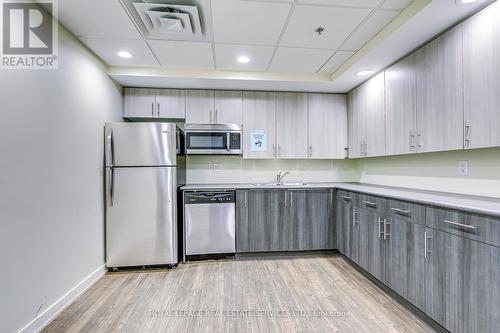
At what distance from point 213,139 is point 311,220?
1.79m

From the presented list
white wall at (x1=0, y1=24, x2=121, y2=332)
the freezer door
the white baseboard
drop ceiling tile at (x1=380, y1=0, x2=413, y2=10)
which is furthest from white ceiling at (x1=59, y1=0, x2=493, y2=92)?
the white baseboard

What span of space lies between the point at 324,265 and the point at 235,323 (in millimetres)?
1565

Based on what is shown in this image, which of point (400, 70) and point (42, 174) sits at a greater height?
point (400, 70)

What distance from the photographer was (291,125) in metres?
3.74

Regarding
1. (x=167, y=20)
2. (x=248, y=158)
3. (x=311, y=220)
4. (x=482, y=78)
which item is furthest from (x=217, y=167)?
(x=482, y=78)

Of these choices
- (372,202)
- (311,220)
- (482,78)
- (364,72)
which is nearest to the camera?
(482,78)

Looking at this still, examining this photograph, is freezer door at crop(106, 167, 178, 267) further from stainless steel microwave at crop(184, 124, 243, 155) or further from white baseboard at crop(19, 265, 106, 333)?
stainless steel microwave at crop(184, 124, 243, 155)

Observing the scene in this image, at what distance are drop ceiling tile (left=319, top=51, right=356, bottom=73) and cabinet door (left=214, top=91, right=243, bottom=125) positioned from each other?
4.07 feet

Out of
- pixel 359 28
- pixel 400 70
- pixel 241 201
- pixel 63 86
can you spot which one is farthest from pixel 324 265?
pixel 63 86

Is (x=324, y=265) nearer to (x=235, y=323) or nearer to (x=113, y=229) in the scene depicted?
(x=235, y=323)

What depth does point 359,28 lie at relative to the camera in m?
2.22

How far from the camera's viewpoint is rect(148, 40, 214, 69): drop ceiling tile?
2.48 metres

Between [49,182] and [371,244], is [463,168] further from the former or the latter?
[49,182]

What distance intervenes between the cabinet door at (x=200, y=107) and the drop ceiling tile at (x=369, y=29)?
1914mm
